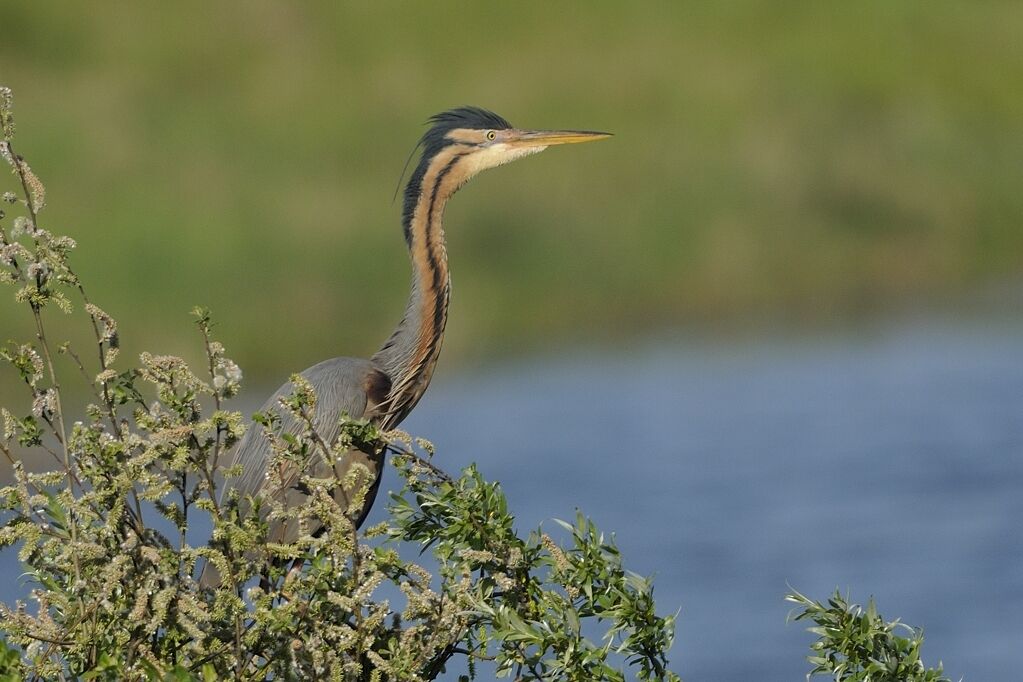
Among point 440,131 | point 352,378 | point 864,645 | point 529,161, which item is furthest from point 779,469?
point 864,645

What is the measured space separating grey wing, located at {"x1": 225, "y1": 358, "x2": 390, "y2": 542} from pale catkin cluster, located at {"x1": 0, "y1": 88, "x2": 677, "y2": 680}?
191cm

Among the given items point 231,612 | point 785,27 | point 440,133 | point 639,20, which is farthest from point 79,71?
point 231,612

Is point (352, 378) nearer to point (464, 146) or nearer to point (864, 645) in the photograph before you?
point (464, 146)

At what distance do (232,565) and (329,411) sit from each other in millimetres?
2343

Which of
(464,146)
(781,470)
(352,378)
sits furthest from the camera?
(781,470)

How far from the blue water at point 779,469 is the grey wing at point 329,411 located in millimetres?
3764

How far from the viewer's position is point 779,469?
1519 cm

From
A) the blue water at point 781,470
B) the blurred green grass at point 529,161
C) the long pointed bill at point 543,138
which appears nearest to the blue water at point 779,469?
the blue water at point 781,470

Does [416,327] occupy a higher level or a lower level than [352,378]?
higher

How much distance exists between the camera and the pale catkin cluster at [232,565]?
3512 mm

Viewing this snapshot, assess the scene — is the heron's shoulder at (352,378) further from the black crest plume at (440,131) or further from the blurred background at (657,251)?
the blurred background at (657,251)

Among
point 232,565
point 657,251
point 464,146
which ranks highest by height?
point 657,251

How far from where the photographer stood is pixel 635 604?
3818 millimetres

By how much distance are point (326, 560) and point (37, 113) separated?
15125 mm
